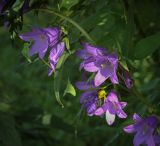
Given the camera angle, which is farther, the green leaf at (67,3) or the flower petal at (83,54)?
the green leaf at (67,3)

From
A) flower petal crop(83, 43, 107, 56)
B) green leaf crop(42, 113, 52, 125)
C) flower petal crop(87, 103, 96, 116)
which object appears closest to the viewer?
flower petal crop(83, 43, 107, 56)

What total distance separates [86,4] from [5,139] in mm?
526

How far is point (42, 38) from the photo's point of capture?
1.40 meters

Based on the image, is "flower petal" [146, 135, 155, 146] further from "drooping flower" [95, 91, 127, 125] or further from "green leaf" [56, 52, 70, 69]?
"green leaf" [56, 52, 70, 69]

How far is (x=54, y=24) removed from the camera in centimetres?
146

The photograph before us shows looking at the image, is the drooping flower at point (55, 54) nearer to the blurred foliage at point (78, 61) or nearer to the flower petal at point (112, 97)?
the blurred foliage at point (78, 61)

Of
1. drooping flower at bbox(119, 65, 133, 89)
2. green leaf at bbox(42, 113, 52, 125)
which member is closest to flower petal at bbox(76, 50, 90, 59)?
drooping flower at bbox(119, 65, 133, 89)

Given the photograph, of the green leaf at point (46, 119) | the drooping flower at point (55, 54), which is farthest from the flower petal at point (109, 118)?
the green leaf at point (46, 119)

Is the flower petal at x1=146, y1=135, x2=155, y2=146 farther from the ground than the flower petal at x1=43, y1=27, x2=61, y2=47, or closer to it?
closer to it

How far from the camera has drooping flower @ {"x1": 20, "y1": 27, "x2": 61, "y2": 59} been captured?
1363 mm

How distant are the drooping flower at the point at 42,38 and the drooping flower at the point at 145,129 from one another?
30 centimetres

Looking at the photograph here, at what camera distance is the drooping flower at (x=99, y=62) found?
1312 mm

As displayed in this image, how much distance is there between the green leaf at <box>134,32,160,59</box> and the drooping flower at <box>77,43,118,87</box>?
0.36 ft

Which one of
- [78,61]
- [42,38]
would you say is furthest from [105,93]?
[78,61]
